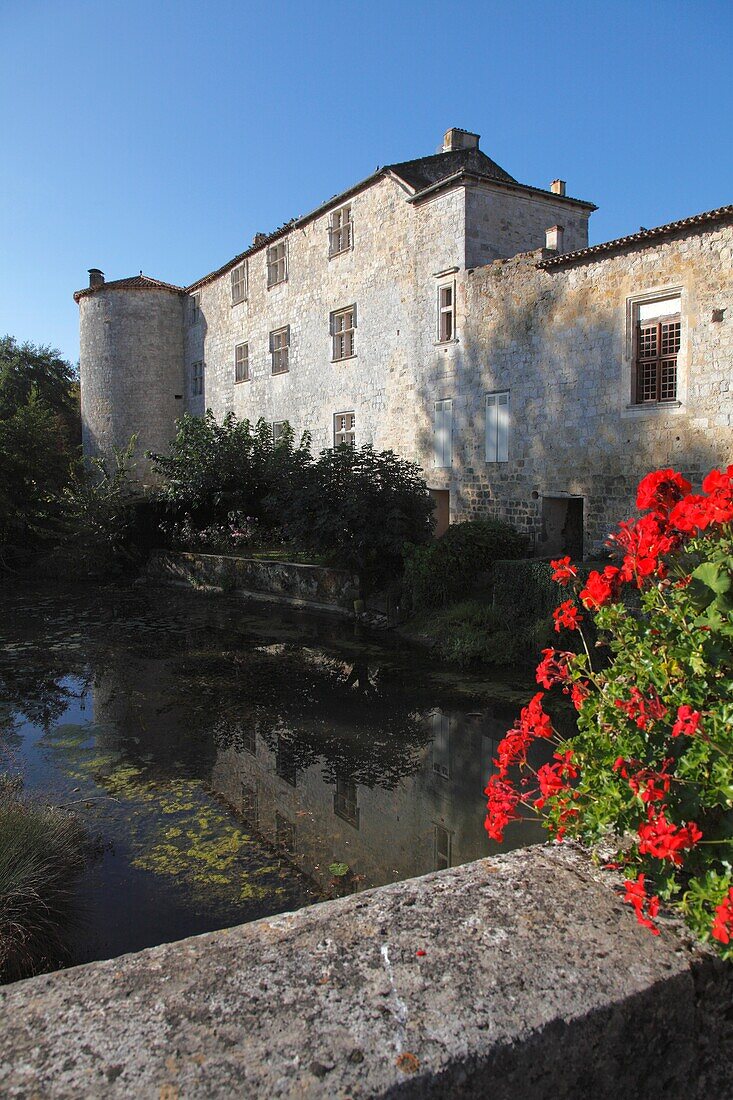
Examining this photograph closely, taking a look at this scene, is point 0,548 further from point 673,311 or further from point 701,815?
point 701,815

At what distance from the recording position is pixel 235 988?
5.17 ft

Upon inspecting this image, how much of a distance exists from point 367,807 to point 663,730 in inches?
167

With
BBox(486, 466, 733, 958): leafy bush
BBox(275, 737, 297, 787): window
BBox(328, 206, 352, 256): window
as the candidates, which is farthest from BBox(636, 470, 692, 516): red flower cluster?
BBox(328, 206, 352, 256): window

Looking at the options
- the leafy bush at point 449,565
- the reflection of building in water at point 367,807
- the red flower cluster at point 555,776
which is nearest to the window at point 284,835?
the reflection of building in water at point 367,807

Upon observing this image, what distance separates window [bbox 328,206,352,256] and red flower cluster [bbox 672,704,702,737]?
1911 cm

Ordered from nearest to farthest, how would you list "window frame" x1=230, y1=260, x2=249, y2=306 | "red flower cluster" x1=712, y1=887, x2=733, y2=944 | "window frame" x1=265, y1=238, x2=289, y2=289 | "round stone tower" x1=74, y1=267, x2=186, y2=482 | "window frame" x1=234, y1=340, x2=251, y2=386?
"red flower cluster" x1=712, y1=887, x2=733, y2=944
"window frame" x1=265, y1=238, x2=289, y2=289
"window frame" x1=230, y1=260, x2=249, y2=306
"window frame" x1=234, y1=340, x2=251, y2=386
"round stone tower" x1=74, y1=267, x2=186, y2=482

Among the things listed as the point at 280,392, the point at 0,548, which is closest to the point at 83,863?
the point at 0,548

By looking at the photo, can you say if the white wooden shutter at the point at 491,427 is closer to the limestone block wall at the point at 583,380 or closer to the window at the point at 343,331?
the limestone block wall at the point at 583,380

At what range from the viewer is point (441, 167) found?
57.5ft

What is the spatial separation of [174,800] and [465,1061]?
16.0ft

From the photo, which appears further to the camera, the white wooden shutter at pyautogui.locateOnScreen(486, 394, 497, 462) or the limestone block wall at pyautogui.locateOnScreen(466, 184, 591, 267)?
the limestone block wall at pyautogui.locateOnScreen(466, 184, 591, 267)

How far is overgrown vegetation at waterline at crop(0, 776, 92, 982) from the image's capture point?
3.75m

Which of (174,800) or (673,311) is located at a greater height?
(673,311)

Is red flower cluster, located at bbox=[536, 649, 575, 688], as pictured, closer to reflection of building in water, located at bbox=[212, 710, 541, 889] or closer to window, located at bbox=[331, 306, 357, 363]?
reflection of building in water, located at bbox=[212, 710, 541, 889]
